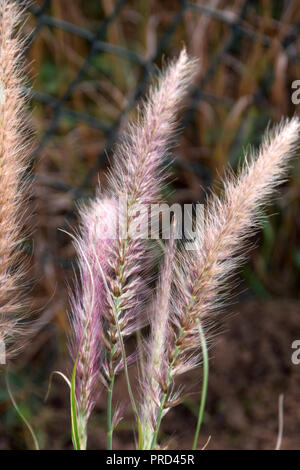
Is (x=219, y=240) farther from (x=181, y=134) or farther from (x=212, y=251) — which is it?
(x=181, y=134)

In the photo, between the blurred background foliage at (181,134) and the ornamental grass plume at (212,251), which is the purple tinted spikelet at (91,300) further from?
the blurred background foliage at (181,134)

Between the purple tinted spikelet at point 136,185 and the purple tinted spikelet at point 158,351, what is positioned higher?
the purple tinted spikelet at point 136,185

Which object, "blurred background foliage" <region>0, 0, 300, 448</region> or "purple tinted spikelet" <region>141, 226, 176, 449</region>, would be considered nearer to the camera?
"purple tinted spikelet" <region>141, 226, 176, 449</region>

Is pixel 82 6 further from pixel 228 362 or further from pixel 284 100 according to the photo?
pixel 228 362

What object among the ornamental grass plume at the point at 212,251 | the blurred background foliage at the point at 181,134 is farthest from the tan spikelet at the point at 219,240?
the blurred background foliage at the point at 181,134

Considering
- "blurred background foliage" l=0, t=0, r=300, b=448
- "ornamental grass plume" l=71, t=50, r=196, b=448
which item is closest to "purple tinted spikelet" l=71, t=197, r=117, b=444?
"ornamental grass plume" l=71, t=50, r=196, b=448

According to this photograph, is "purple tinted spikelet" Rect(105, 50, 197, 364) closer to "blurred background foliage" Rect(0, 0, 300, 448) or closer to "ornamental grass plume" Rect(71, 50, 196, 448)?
"ornamental grass plume" Rect(71, 50, 196, 448)

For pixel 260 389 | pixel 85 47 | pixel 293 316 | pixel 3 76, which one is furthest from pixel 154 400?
pixel 85 47

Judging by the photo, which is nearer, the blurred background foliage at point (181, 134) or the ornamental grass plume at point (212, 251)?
the ornamental grass plume at point (212, 251)
